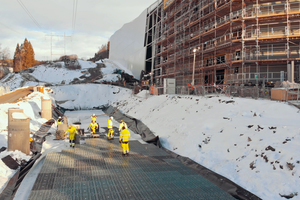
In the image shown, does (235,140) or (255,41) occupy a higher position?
(255,41)

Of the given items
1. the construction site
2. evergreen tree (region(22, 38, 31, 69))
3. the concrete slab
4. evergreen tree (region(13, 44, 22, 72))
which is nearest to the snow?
the concrete slab

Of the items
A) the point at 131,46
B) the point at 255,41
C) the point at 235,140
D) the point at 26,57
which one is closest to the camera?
the point at 235,140

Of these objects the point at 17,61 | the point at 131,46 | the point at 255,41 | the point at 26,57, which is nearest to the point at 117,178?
the point at 255,41

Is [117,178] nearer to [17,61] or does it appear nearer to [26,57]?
[26,57]

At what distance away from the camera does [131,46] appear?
71875 mm

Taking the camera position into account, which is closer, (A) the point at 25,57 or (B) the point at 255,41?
(B) the point at 255,41

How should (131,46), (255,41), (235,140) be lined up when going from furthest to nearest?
1. (131,46)
2. (255,41)
3. (235,140)

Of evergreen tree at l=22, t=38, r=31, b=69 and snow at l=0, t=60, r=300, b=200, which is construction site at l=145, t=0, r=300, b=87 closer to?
snow at l=0, t=60, r=300, b=200

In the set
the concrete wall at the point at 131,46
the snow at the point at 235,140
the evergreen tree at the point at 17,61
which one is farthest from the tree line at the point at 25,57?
the snow at the point at 235,140

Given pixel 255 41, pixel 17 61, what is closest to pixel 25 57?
pixel 17 61

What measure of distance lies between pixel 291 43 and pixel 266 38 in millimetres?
2930

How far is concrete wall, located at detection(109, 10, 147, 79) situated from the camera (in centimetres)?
6333

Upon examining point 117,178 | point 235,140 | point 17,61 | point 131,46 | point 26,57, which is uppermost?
point 131,46

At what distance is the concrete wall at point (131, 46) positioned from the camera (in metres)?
63.3
